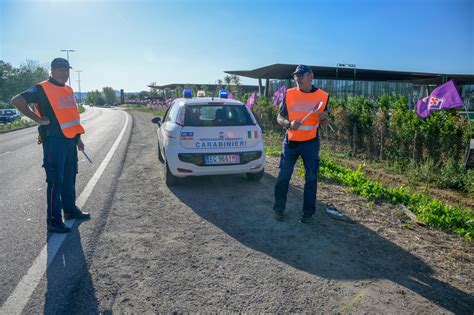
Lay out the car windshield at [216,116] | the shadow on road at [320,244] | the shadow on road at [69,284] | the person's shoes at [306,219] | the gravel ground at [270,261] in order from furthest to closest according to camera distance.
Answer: the car windshield at [216,116] < the person's shoes at [306,219] < the shadow on road at [320,244] < the gravel ground at [270,261] < the shadow on road at [69,284]

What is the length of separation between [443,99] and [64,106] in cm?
780

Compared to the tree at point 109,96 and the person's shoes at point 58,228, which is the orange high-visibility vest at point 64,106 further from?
the tree at point 109,96

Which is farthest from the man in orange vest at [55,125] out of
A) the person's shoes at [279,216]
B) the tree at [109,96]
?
the tree at [109,96]

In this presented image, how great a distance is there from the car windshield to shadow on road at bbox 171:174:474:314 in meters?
1.24

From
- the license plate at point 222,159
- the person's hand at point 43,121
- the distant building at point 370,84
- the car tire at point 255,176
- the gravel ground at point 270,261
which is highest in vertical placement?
the distant building at point 370,84

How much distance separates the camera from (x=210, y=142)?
5891mm

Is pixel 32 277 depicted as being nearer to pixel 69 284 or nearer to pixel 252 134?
pixel 69 284

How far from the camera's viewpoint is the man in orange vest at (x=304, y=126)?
420cm

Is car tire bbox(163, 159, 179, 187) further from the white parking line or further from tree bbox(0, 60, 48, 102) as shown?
tree bbox(0, 60, 48, 102)

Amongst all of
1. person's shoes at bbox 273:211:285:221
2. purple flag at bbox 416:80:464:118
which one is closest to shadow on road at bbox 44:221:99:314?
person's shoes at bbox 273:211:285:221

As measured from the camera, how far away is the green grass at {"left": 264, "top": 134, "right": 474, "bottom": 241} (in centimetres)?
446

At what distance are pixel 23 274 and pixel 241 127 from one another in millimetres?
3907

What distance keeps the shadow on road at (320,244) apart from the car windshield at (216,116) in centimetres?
124

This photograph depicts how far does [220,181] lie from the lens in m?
6.69
